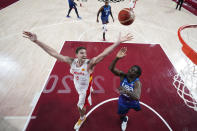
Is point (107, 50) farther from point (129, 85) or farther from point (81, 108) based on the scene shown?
point (81, 108)

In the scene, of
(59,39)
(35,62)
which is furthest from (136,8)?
(35,62)

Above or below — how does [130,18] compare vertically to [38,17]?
above

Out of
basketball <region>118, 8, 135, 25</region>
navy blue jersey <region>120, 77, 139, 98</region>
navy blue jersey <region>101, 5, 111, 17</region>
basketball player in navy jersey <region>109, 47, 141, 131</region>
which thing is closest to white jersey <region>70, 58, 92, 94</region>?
basketball player in navy jersey <region>109, 47, 141, 131</region>

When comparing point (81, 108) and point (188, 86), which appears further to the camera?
point (188, 86)

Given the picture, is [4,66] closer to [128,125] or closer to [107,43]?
[107,43]

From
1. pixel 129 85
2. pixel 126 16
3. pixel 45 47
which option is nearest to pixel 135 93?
pixel 129 85

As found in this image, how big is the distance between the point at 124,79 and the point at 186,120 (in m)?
2.18

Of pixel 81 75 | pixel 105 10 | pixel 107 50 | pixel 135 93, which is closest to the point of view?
pixel 107 50

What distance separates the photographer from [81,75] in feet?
7.64

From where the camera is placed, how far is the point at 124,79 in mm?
2326

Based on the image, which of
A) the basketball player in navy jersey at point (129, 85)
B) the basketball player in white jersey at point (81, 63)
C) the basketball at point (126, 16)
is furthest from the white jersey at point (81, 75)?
the basketball at point (126, 16)

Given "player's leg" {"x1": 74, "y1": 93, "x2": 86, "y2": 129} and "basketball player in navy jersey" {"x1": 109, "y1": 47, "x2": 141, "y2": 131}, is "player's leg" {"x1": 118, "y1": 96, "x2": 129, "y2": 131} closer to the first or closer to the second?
"basketball player in navy jersey" {"x1": 109, "y1": 47, "x2": 141, "y2": 131}

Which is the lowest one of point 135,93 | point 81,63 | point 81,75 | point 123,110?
point 123,110

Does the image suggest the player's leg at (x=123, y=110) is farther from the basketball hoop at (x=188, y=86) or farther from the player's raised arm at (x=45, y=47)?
the basketball hoop at (x=188, y=86)
